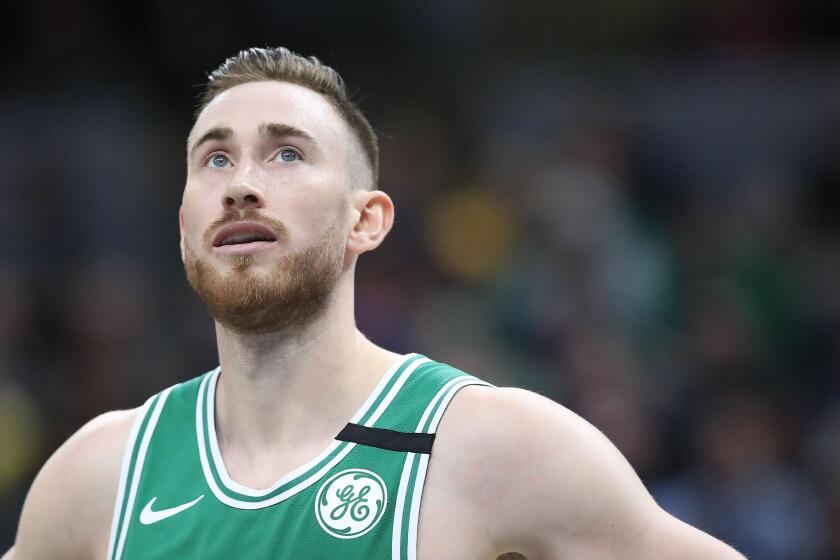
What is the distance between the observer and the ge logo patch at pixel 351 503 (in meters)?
3.09

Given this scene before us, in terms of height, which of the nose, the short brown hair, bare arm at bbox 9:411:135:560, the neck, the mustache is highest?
the short brown hair

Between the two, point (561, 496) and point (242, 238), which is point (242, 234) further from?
point (561, 496)

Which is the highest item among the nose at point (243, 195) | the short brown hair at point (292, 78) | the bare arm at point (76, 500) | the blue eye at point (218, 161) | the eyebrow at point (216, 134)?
the short brown hair at point (292, 78)

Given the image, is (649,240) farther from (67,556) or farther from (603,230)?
(67,556)

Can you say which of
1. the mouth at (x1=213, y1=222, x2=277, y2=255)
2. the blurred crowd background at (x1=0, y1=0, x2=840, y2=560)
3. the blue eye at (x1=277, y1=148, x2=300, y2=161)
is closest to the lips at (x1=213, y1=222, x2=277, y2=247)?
the mouth at (x1=213, y1=222, x2=277, y2=255)

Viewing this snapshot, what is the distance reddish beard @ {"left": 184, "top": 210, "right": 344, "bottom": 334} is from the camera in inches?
132

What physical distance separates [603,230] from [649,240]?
0.36 meters

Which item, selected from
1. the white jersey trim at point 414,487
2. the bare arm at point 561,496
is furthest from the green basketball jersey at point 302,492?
the bare arm at point 561,496

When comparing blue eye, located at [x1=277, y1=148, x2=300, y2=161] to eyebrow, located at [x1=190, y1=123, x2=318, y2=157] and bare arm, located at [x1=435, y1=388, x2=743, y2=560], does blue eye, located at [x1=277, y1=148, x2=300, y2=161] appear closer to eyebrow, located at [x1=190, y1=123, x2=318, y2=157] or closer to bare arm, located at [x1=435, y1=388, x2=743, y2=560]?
eyebrow, located at [x1=190, y1=123, x2=318, y2=157]

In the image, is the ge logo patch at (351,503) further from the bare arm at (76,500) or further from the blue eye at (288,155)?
the blue eye at (288,155)

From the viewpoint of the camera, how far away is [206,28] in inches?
407

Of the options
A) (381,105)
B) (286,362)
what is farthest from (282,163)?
(381,105)

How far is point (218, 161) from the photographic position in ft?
11.8

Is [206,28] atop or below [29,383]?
atop
